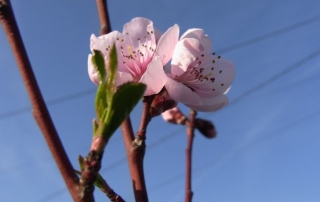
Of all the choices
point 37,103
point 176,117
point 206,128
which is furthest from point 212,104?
point 176,117

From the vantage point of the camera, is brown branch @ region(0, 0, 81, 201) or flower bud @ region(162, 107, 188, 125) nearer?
brown branch @ region(0, 0, 81, 201)

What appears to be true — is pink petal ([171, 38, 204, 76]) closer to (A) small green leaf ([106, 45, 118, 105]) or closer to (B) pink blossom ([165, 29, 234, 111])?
(B) pink blossom ([165, 29, 234, 111])

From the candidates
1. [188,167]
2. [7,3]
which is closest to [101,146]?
[7,3]

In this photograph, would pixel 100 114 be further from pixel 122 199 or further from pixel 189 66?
pixel 189 66

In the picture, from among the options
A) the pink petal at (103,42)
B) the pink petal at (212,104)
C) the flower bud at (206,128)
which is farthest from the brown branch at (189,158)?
the pink petal at (103,42)

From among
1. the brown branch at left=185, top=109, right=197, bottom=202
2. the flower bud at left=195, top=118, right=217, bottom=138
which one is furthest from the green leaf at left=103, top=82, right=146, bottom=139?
the flower bud at left=195, top=118, right=217, bottom=138

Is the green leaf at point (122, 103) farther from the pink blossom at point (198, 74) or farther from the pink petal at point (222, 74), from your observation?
the pink petal at point (222, 74)

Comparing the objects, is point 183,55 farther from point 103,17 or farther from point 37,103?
point 37,103
